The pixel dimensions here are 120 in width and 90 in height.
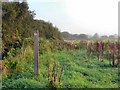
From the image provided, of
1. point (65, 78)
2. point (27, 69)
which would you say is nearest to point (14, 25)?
point (27, 69)

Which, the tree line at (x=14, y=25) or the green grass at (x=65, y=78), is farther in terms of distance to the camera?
the tree line at (x=14, y=25)

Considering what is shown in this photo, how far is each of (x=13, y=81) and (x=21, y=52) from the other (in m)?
3.52

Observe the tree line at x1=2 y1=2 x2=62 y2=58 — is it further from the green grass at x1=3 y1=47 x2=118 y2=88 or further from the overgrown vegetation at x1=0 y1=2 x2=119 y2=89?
the green grass at x1=3 y1=47 x2=118 y2=88

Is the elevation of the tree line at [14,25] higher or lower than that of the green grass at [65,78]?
higher

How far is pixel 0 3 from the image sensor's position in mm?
11250

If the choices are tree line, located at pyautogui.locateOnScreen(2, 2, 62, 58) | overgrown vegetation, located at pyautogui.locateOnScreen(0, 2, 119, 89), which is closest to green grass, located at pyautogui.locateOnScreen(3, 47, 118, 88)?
overgrown vegetation, located at pyautogui.locateOnScreen(0, 2, 119, 89)

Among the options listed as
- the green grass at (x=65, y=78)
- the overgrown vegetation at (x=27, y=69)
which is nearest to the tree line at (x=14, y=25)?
the overgrown vegetation at (x=27, y=69)

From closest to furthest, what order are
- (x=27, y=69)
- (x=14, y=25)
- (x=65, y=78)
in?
1. (x=65, y=78)
2. (x=27, y=69)
3. (x=14, y=25)

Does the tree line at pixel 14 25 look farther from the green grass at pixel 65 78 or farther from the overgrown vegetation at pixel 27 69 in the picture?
the green grass at pixel 65 78

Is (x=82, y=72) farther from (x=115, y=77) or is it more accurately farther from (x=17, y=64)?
(x=17, y=64)

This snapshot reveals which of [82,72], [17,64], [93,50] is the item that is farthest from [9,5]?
[93,50]

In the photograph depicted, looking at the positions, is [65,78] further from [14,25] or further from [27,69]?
[14,25]

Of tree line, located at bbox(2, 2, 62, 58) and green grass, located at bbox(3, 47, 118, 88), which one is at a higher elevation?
tree line, located at bbox(2, 2, 62, 58)

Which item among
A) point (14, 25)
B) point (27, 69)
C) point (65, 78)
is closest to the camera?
point (65, 78)
